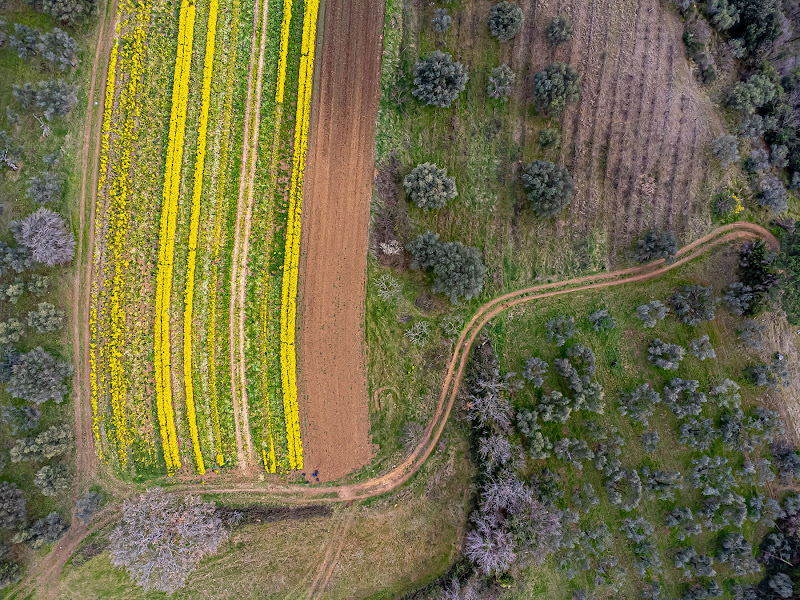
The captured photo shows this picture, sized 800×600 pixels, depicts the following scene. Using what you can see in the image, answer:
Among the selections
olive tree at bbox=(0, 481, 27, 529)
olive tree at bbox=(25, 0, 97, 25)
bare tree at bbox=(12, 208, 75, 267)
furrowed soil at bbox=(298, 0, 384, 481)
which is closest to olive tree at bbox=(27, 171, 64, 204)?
bare tree at bbox=(12, 208, 75, 267)

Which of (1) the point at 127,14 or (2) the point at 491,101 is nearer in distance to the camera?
(1) the point at 127,14

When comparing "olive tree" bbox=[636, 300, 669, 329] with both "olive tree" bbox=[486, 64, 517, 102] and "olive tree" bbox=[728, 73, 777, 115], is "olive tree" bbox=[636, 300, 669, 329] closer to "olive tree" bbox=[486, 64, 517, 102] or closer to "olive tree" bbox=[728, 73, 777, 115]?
"olive tree" bbox=[728, 73, 777, 115]

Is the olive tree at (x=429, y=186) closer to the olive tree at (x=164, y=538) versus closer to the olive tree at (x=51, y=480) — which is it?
the olive tree at (x=164, y=538)

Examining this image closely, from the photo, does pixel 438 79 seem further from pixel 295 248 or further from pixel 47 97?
pixel 47 97

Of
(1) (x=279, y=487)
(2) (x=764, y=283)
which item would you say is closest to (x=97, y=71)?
(1) (x=279, y=487)

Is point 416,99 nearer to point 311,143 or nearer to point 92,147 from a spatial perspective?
point 311,143
